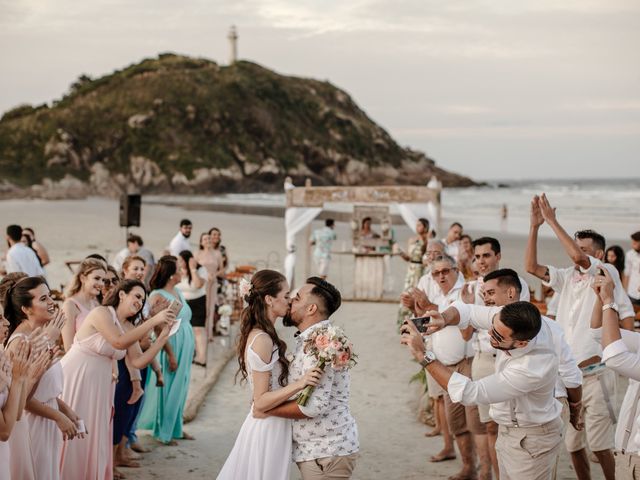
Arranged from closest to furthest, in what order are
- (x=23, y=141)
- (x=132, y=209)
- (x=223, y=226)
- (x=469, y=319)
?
1. (x=469, y=319)
2. (x=132, y=209)
3. (x=223, y=226)
4. (x=23, y=141)

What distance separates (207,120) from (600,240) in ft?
277

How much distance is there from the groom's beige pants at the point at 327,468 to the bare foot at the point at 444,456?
9.96ft

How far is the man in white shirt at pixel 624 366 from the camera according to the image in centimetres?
423

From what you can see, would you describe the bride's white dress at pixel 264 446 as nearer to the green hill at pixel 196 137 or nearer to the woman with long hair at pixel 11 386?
the woman with long hair at pixel 11 386

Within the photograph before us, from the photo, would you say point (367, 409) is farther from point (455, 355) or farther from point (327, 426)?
point (327, 426)

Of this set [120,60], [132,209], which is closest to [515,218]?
[132,209]

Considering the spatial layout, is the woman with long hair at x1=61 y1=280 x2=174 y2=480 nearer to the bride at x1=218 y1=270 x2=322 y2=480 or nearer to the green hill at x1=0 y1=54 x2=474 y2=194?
the bride at x1=218 y1=270 x2=322 y2=480

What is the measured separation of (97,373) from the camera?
18.8 feet

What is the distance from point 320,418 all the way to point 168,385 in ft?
12.0

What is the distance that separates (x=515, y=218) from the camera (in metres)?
46.3

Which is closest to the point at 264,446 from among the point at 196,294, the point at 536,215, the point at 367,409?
the point at 536,215

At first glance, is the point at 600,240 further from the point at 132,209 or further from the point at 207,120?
the point at 207,120

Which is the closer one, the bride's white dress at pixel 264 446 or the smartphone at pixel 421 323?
the bride's white dress at pixel 264 446

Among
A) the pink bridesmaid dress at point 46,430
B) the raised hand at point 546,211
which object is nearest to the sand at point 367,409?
the pink bridesmaid dress at point 46,430
